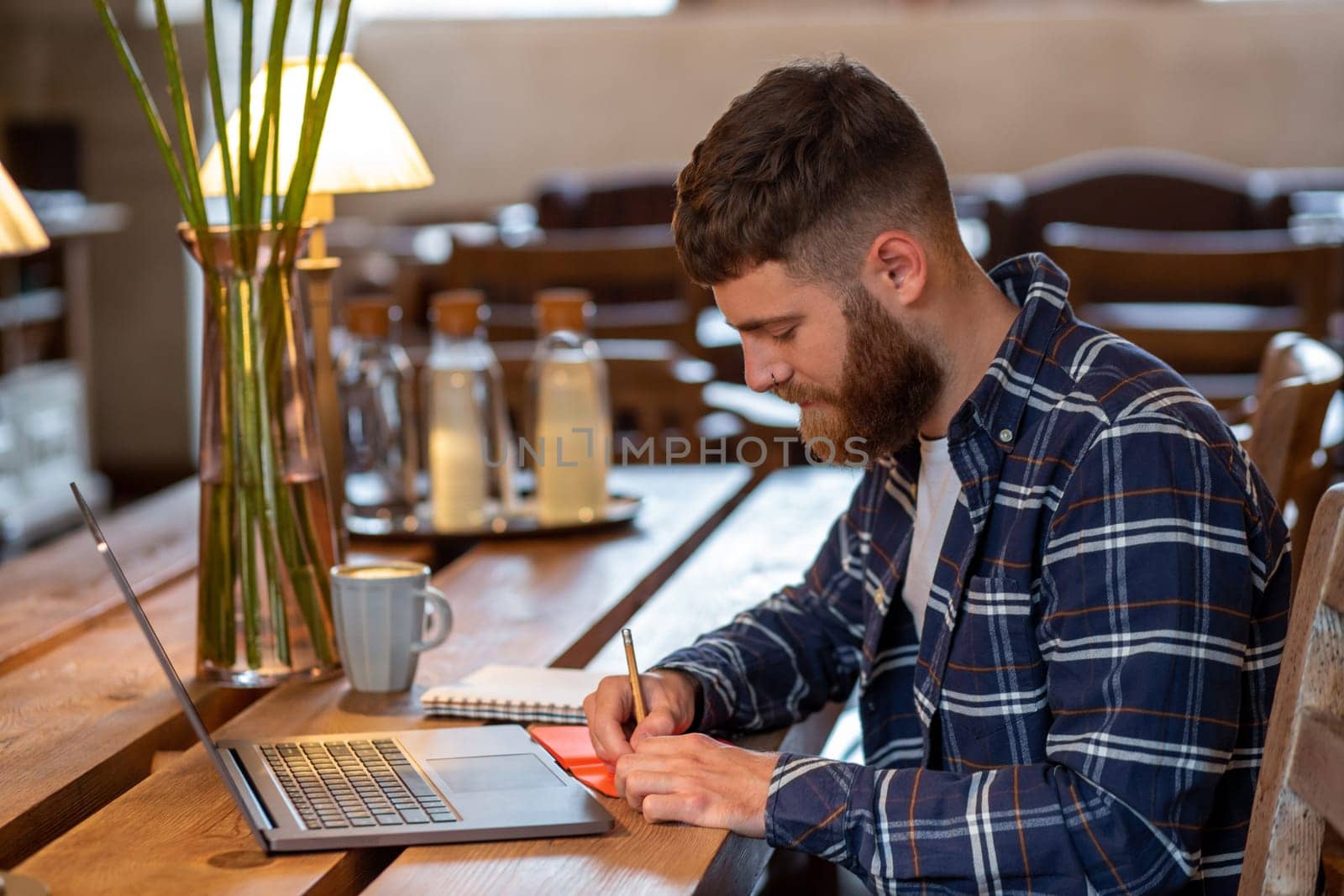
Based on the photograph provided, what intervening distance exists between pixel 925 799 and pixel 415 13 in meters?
5.06

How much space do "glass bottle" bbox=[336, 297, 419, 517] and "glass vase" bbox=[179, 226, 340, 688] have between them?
0.51 metres

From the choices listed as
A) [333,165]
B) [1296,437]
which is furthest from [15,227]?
[1296,437]

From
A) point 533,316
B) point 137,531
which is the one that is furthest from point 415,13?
point 137,531

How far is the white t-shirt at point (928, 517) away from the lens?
49.1 inches

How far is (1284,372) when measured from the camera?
63.8 inches

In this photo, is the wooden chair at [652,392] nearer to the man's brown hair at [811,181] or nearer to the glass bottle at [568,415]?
the glass bottle at [568,415]

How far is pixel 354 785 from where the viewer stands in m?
1.00

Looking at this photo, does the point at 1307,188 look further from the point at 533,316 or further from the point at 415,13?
the point at 415,13

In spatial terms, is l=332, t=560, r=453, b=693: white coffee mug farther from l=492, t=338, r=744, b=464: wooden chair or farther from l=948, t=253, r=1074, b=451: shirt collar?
l=492, t=338, r=744, b=464: wooden chair

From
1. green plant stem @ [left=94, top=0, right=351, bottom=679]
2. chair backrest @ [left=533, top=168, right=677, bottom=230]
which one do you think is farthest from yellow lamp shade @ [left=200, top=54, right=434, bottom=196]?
chair backrest @ [left=533, top=168, right=677, bottom=230]

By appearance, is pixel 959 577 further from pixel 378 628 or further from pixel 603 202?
pixel 603 202

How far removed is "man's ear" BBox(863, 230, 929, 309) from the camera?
1.13m

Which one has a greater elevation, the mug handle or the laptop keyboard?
the mug handle

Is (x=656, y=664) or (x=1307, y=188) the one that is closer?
(x=656, y=664)
